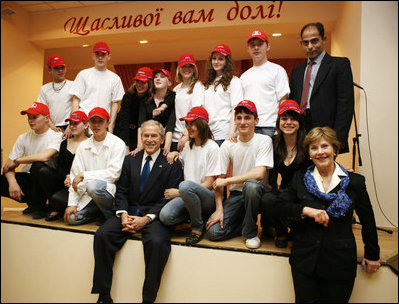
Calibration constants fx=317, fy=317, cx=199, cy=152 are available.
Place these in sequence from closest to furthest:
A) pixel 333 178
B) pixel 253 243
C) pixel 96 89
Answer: pixel 333 178 → pixel 253 243 → pixel 96 89

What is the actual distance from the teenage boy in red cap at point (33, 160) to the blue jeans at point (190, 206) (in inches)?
53.1

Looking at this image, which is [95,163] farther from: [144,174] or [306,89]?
[306,89]

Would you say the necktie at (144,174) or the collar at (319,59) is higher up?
the collar at (319,59)

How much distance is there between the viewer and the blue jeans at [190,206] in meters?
2.22

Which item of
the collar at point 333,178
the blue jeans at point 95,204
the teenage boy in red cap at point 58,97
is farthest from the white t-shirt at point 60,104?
the collar at point 333,178

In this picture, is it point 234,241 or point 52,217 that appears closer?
point 234,241

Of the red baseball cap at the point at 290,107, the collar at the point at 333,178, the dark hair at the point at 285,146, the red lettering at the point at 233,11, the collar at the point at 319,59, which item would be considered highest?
the red lettering at the point at 233,11

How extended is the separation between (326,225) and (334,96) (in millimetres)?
1069

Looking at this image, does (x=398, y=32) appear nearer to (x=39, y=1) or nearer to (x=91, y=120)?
(x=91, y=120)

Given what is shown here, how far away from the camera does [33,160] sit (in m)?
2.90

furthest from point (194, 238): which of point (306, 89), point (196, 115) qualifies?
point (306, 89)

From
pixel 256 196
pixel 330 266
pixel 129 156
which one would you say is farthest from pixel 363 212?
pixel 129 156

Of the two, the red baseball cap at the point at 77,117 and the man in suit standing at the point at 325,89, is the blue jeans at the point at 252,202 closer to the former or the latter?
the man in suit standing at the point at 325,89

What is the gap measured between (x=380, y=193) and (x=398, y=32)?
2128 mm
